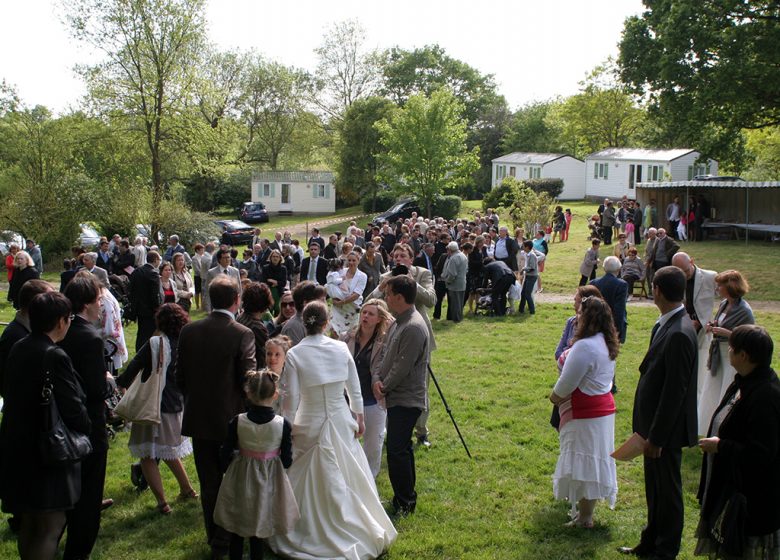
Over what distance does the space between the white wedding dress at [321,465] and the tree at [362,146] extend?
49.3 meters

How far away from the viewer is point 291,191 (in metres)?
58.5

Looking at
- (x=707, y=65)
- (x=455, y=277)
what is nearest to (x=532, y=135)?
(x=707, y=65)

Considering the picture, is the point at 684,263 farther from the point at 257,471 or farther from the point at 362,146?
the point at 362,146

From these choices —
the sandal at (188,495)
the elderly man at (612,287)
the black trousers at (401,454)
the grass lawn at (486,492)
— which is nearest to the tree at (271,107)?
the grass lawn at (486,492)

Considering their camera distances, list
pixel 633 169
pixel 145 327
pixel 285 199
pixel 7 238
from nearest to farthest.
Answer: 1. pixel 145 327
2. pixel 7 238
3. pixel 633 169
4. pixel 285 199

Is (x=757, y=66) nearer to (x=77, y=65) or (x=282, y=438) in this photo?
(x=282, y=438)

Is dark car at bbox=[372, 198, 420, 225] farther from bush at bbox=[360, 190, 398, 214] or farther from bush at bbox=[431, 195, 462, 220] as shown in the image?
bush at bbox=[360, 190, 398, 214]

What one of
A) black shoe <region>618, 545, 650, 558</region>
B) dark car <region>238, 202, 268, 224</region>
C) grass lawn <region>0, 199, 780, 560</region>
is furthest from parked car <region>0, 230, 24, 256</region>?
black shoe <region>618, 545, 650, 558</region>

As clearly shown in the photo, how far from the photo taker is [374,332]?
6629mm

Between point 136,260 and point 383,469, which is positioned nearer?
point 383,469

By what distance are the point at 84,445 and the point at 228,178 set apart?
5516 cm

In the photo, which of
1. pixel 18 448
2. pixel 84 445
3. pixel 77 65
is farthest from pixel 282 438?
pixel 77 65

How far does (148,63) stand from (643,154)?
1195 inches

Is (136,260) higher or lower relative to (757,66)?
lower
